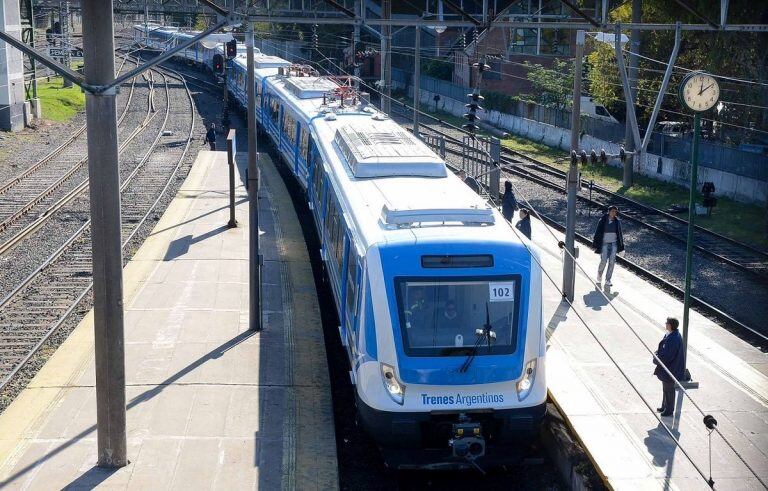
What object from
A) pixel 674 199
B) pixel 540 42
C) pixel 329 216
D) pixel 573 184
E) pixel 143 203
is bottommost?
pixel 674 199

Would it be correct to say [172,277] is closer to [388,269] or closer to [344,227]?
[344,227]

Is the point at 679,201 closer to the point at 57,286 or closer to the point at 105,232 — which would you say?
the point at 57,286

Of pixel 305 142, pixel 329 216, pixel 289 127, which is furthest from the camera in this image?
pixel 289 127

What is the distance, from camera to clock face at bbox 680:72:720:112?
479 inches

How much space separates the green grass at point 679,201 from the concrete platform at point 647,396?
7.65 meters

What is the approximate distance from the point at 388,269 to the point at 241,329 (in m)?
5.44

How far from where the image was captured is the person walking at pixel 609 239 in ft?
55.5

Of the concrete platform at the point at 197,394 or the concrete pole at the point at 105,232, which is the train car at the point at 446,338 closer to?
the concrete platform at the point at 197,394

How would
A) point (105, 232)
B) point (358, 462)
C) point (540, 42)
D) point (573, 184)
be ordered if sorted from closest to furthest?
point (105, 232), point (358, 462), point (573, 184), point (540, 42)

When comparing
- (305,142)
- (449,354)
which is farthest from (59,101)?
(449,354)

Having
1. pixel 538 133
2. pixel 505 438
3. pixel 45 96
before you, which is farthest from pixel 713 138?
pixel 45 96

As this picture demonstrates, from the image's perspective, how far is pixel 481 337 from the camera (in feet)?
32.0

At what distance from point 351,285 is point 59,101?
3899 cm

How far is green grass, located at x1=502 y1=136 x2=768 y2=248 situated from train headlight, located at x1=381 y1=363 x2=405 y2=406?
1412cm
